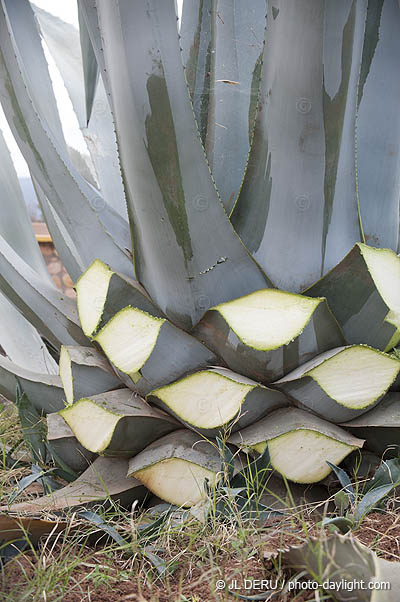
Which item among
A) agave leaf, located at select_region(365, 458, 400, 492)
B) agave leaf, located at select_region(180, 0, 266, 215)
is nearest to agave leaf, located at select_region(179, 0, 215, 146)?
agave leaf, located at select_region(180, 0, 266, 215)

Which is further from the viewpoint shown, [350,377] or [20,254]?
[20,254]

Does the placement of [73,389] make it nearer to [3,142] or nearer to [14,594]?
[14,594]

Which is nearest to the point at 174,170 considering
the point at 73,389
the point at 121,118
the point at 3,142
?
the point at 121,118

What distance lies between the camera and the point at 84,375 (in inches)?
32.0

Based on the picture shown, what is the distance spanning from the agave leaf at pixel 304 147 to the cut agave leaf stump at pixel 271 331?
0.06m

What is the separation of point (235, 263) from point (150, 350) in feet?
0.53

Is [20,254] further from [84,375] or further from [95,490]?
[95,490]

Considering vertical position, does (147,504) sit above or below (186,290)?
below

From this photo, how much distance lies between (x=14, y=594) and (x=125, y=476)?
0.26m

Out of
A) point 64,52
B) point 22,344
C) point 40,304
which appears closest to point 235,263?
point 40,304

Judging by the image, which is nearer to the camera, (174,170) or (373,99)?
(174,170)

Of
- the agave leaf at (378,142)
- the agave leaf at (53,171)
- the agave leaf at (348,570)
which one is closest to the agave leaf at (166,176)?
the agave leaf at (53,171)

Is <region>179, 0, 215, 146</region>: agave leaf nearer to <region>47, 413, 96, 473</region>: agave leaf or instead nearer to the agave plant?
the agave plant

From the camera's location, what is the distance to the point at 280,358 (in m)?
0.72
